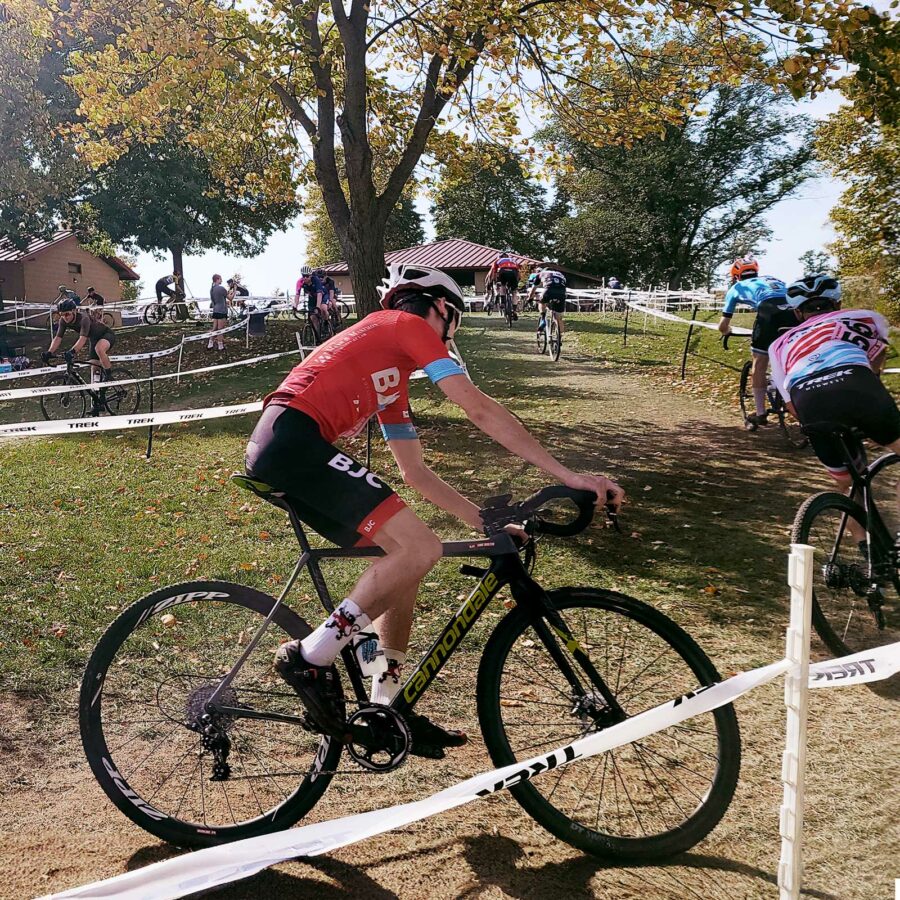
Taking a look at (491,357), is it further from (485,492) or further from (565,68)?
(485,492)

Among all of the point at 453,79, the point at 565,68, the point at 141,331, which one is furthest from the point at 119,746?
the point at 141,331

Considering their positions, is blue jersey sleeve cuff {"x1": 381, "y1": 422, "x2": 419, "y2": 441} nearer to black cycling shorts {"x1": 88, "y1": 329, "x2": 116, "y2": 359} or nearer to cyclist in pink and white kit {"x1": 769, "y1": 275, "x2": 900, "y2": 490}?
cyclist in pink and white kit {"x1": 769, "y1": 275, "x2": 900, "y2": 490}

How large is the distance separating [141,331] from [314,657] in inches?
1132

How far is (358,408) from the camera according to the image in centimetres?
307

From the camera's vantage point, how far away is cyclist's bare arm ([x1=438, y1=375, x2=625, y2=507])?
8.97ft

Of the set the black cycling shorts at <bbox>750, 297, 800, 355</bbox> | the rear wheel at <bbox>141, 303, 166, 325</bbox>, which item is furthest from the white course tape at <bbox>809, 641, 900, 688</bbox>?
the rear wheel at <bbox>141, 303, 166, 325</bbox>

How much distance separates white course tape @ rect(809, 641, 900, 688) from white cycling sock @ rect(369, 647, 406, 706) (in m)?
1.53

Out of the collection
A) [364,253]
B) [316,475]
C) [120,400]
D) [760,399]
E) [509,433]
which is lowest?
[120,400]

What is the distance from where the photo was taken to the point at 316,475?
288cm

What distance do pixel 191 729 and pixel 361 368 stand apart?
158 cm

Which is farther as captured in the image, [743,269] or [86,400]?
[86,400]

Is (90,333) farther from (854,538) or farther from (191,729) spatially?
(854,538)

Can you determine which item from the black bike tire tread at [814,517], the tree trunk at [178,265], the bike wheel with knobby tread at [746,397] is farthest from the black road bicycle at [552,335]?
the tree trunk at [178,265]

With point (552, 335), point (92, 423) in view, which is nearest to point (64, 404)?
point (92, 423)
